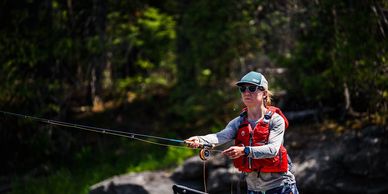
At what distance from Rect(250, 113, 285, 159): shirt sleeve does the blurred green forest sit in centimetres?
620

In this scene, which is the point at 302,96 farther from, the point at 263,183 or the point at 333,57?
the point at 263,183

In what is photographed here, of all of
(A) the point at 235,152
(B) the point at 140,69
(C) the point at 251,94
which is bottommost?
(B) the point at 140,69

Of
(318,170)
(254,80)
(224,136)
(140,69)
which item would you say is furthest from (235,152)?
(140,69)

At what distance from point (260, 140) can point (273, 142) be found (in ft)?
0.47

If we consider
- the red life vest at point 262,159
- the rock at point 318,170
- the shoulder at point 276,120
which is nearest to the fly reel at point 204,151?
the red life vest at point 262,159

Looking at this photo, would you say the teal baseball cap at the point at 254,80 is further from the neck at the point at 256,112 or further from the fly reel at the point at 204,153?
the fly reel at the point at 204,153

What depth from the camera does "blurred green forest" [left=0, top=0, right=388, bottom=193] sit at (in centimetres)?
1245

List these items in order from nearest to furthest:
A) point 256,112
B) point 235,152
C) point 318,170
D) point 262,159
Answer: point 235,152, point 262,159, point 256,112, point 318,170

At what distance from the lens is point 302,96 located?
13500 mm

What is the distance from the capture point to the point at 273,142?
17.3ft

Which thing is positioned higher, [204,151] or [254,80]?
[254,80]

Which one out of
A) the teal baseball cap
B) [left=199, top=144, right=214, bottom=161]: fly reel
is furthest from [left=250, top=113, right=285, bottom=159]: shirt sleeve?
[left=199, top=144, right=214, bottom=161]: fly reel

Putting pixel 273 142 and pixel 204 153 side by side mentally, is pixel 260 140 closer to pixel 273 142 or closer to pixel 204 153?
pixel 273 142

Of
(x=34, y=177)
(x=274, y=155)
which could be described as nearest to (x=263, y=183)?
(x=274, y=155)
